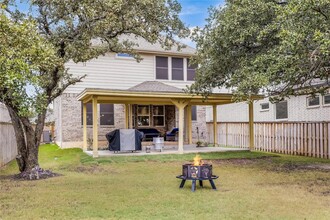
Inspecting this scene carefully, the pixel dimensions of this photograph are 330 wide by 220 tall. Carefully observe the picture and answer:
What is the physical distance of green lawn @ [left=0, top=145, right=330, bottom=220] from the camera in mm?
5707

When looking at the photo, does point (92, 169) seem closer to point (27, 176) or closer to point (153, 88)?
point (27, 176)

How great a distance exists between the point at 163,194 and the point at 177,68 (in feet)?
44.9

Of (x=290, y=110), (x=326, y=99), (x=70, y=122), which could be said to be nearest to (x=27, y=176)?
(x=70, y=122)

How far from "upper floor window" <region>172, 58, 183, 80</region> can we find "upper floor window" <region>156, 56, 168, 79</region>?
0.43 meters

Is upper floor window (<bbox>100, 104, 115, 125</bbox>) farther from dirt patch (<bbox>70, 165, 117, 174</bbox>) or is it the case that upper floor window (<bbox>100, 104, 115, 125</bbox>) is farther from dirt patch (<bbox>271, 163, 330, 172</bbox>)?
dirt patch (<bbox>271, 163, 330, 172</bbox>)

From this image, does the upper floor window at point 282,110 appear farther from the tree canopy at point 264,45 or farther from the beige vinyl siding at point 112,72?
the tree canopy at point 264,45

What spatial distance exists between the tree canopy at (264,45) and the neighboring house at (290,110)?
4.07 meters

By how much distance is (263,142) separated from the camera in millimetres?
16875

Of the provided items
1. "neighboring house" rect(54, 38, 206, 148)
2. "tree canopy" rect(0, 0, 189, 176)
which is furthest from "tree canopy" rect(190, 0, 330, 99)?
"neighboring house" rect(54, 38, 206, 148)

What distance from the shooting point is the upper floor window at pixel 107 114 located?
1888cm

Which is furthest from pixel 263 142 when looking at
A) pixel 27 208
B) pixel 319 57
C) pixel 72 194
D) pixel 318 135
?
pixel 27 208

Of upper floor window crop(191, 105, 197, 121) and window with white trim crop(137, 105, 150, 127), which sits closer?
window with white trim crop(137, 105, 150, 127)

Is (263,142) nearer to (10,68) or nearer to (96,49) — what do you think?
(96,49)

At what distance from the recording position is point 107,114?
19.0 meters
